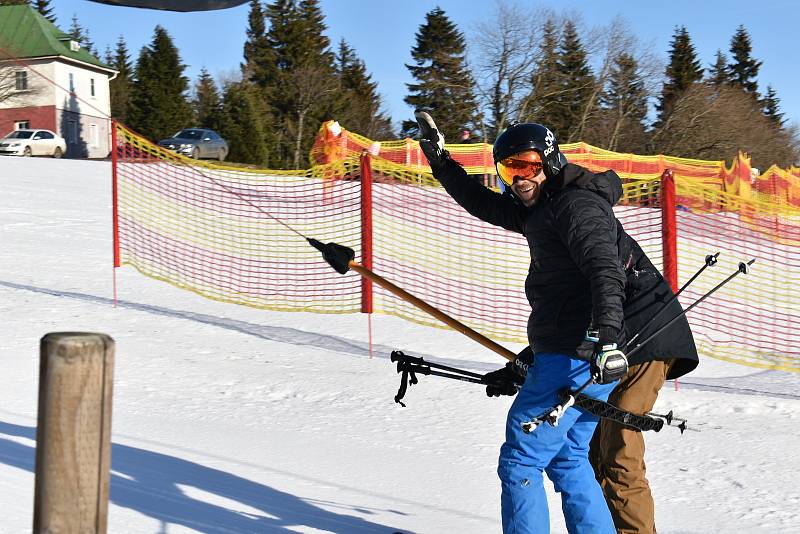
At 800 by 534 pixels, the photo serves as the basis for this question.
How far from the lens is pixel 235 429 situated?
5.38 meters

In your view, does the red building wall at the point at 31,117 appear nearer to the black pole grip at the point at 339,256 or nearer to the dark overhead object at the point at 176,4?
the black pole grip at the point at 339,256

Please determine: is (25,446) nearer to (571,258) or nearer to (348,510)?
(348,510)

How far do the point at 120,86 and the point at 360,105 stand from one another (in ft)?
63.5

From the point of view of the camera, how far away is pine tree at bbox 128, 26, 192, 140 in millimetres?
53188

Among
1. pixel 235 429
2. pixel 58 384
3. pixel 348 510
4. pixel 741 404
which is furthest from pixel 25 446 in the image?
pixel 741 404

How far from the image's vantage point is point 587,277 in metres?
3.00

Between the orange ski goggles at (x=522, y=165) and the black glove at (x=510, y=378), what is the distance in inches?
30.3

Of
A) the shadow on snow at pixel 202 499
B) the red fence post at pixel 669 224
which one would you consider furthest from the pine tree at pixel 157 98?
the shadow on snow at pixel 202 499

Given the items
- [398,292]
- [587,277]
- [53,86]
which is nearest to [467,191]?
[398,292]

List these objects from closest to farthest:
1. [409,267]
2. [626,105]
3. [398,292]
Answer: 1. [398,292]
2. [409,267]
3. [626,105]

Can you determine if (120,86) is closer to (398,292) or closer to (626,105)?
(626,105)

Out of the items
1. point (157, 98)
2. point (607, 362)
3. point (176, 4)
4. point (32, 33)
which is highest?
point (32, 33)

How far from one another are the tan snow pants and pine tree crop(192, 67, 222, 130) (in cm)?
5006

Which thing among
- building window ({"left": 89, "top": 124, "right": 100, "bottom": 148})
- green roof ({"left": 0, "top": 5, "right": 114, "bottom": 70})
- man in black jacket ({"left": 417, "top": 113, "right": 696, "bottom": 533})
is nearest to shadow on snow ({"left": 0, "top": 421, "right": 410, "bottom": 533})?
man in black jacket ({"left": 417, "top": 113, "right": 696, "bottom": 533})
